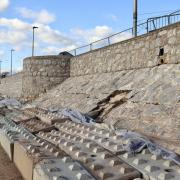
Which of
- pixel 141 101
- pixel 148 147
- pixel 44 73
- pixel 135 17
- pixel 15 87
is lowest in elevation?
pixel 148 147

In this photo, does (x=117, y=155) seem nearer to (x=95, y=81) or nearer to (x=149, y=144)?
(x=149, y=144)

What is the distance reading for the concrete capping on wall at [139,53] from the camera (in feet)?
35.4

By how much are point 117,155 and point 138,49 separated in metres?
8.22

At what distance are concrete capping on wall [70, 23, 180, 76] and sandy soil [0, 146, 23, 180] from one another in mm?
5492

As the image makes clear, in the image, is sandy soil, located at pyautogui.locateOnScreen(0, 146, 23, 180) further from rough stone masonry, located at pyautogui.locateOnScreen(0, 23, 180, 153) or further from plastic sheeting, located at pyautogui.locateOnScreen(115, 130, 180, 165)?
rough stone masonry, located at pyautogui.locateOnScreen(0, 23, 180, 153)

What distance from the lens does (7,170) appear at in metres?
6.22

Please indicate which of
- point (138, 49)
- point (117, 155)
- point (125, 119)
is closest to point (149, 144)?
point (117, 155)

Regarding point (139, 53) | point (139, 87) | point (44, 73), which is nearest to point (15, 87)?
point (44, 73)

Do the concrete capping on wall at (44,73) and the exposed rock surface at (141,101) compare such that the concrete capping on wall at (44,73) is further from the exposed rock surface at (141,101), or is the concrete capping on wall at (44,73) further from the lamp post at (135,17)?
the exposed rock surface at (141,101)

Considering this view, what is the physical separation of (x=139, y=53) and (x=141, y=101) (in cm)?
372

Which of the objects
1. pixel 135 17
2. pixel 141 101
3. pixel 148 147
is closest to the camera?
pixel 148 147

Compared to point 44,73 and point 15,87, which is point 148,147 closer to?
point 44,73

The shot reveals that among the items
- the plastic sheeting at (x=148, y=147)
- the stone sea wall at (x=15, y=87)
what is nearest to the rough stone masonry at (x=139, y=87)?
the plastic sheeting at (x=148, y=147)

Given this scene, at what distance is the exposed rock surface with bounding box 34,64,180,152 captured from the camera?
7844mm
